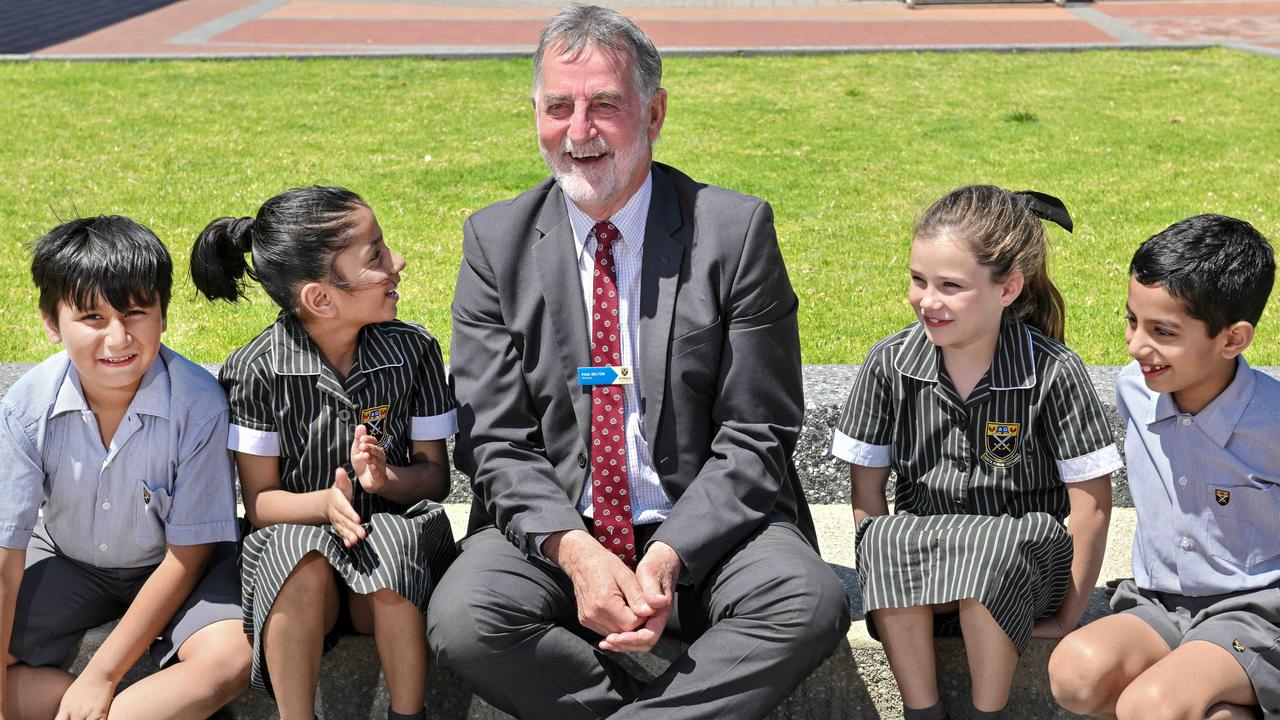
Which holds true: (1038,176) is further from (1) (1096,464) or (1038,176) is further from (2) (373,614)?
(2) (373,614)

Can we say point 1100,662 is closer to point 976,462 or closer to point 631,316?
point 976,462

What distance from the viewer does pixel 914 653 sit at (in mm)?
2998

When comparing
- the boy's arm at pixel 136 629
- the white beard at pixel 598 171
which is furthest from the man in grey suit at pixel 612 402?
the boy's arm at pixel 136 629

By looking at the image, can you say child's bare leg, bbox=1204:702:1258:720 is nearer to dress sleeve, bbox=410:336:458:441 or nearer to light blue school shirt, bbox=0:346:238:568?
dress sleeve, bbox=410:336:458:441

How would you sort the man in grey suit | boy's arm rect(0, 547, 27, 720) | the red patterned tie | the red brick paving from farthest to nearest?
the red brick paving, the red patterned tie, boy's arm rect(0, 547, 27, 720), the man in grey suit

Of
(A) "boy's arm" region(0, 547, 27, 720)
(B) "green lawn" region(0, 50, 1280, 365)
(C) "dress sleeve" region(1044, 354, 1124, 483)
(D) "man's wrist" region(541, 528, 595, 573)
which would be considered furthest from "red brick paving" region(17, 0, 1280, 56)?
(D) "man's wrist" region(541, 528, 595, 573)

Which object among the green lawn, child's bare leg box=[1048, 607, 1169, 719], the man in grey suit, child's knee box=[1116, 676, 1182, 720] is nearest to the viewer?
child's knee box=[1116, 676, 1182, 720]

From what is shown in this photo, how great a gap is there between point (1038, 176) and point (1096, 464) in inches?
172

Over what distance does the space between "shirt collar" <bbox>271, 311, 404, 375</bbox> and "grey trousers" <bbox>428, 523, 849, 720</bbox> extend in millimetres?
569

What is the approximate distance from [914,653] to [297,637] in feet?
4.57

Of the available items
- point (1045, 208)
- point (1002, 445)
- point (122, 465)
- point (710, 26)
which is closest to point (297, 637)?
point (122, 465)

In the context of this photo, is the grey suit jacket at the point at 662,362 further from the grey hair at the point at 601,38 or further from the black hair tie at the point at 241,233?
the black hair tie at the point at 241,233

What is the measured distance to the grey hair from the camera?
3.17m

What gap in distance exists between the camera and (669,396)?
10.4 feet
